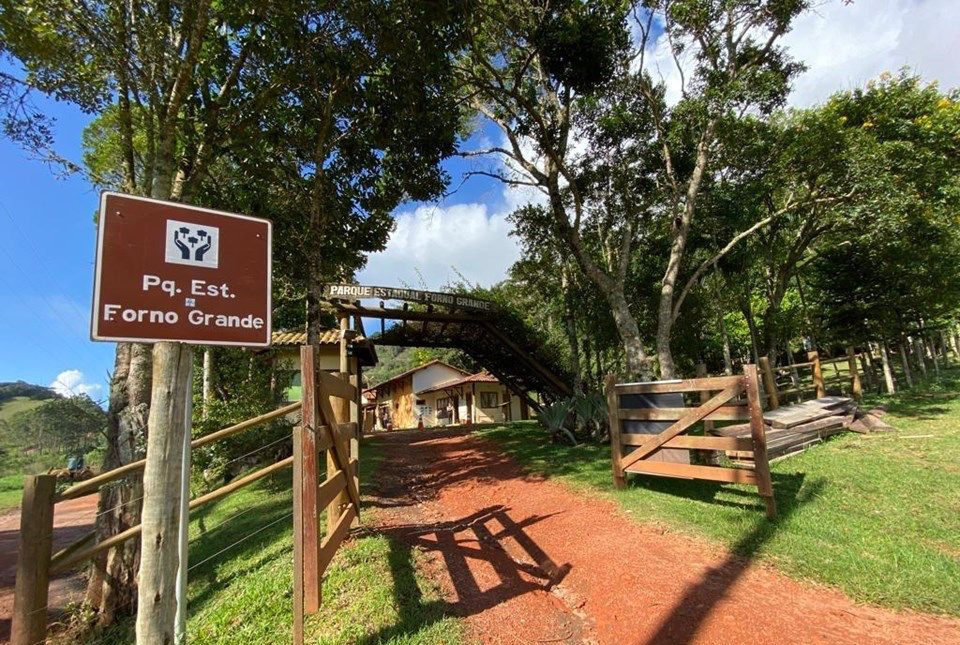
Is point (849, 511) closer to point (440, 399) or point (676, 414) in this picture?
point (676, 414)

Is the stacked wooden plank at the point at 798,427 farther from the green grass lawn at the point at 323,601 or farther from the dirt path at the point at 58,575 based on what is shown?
the dirt path at the point at 58,575

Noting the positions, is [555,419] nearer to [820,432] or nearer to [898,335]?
[820,432]

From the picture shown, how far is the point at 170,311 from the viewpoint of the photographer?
6.11 ft

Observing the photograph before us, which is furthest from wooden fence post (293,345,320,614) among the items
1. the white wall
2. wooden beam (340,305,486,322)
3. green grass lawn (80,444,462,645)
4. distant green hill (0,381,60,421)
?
distant green hill (0,381,60,421)

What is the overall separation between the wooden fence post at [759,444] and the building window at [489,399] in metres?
24.5

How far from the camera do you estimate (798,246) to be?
14250 millimetres

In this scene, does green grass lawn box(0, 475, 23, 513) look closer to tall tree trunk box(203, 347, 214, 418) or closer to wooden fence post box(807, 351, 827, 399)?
tall tree trunk box(203, 347, 214, 418)

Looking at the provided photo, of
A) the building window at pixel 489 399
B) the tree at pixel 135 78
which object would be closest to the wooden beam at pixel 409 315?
the tree at pixel 135 78

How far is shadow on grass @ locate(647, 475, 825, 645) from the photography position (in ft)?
9.97

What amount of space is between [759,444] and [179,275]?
5373 millimetres

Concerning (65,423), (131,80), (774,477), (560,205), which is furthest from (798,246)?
(65,423)

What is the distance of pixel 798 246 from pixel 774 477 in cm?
1090

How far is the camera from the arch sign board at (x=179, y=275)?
175 cm

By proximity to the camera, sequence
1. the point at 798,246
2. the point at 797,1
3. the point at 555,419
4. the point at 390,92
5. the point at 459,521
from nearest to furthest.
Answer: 1. the point at 459,521
2. the point at 390,92
3. the point at 797,1
4. the point at 555,419
5. the point at 798,246
